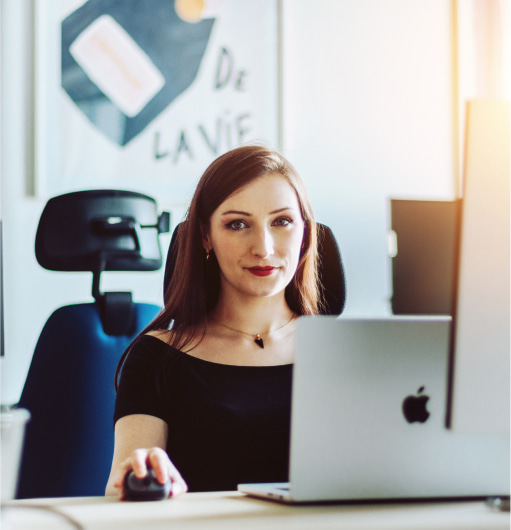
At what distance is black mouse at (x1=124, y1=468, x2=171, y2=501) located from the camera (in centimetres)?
84

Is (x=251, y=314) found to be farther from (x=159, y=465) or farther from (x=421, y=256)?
(x=159, y=465)

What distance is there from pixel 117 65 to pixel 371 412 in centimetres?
201

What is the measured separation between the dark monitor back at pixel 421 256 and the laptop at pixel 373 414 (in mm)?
1007

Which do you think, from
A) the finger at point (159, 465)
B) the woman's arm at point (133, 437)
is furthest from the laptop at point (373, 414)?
the woman's arm at point (133, 437)

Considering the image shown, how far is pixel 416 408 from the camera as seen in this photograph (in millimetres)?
759

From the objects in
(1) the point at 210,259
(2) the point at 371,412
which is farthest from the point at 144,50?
(2) the point at 371,412

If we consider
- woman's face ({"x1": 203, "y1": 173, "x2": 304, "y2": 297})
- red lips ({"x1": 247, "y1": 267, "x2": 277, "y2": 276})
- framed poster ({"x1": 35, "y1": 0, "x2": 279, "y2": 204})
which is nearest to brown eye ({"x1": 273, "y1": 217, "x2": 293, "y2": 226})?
woman's face ({"x1": 203, "y1": 173, "x2": 304, "y2": 297})

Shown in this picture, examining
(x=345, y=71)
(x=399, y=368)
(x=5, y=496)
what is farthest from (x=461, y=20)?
(x=5, y=496)

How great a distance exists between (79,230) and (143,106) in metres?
0.98

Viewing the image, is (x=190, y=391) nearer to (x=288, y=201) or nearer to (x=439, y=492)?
(x=288, y=201)

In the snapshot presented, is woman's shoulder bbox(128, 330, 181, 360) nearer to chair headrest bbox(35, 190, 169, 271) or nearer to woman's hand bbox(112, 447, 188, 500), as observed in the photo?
chair headrest bbox(35, 190, 169, 271)

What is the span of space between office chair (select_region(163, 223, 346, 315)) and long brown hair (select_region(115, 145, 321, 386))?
1 centimetres

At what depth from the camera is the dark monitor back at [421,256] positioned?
1772 millimetres

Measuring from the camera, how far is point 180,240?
5.07 feet
